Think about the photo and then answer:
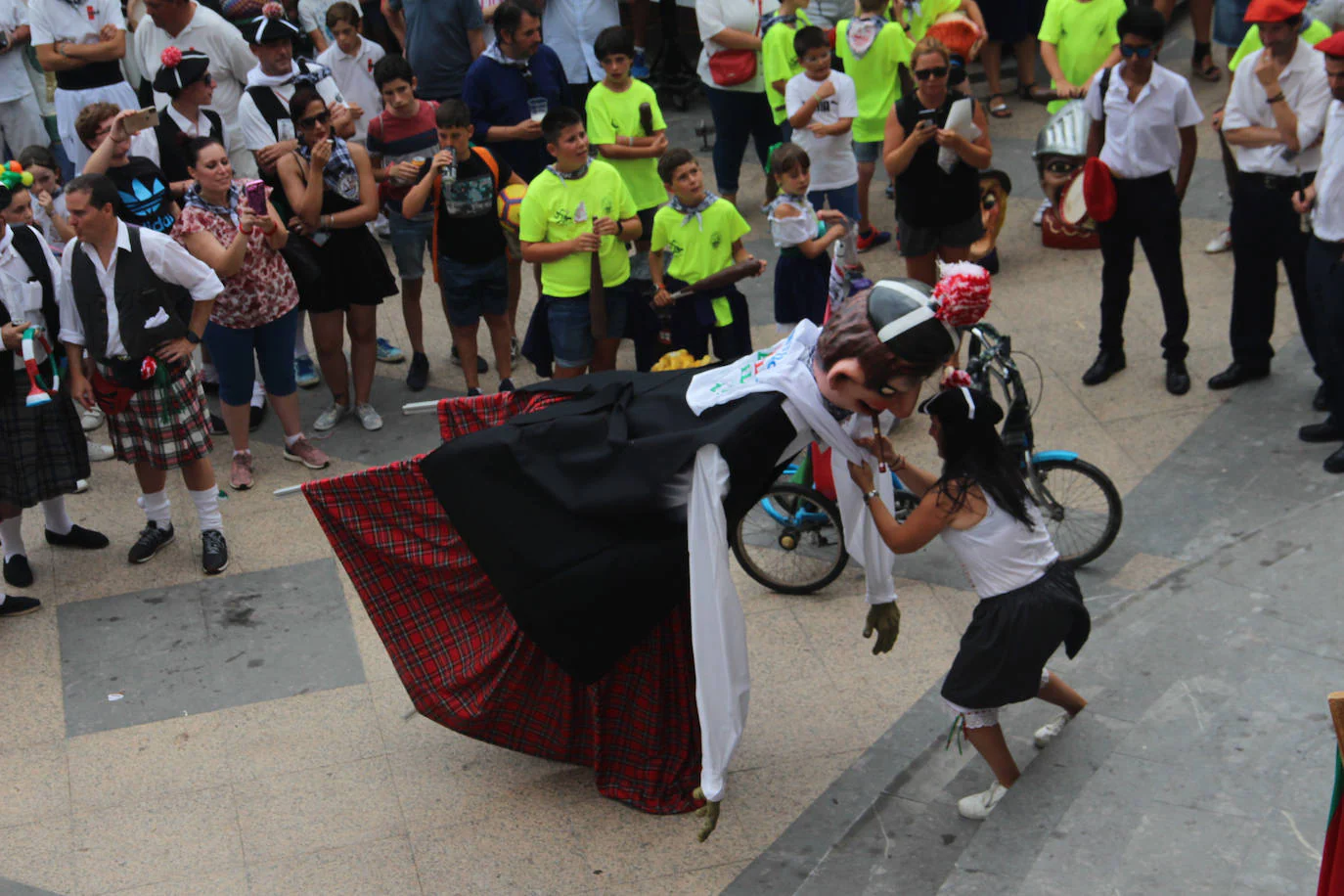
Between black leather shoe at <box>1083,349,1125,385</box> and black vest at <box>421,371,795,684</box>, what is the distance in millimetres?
3506

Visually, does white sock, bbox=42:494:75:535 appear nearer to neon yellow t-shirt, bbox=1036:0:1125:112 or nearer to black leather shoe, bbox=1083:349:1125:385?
black leather shoe, bbox=1083:349:1125:385

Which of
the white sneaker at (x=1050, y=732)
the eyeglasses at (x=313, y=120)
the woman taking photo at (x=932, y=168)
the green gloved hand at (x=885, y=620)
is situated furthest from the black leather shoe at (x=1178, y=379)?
the eyeglasses at (x=313, y=120)

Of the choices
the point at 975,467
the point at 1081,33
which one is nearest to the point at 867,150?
the point at 1081,33

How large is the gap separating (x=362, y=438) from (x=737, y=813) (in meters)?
3.62

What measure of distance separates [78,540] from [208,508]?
28.3 inches

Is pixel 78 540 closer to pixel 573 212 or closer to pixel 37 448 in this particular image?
pixel 37 448

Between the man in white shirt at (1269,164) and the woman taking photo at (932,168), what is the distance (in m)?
1.25

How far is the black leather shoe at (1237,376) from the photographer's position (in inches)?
279

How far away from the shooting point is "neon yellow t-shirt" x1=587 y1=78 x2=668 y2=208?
26.4 feet

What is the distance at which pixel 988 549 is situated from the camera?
416cm

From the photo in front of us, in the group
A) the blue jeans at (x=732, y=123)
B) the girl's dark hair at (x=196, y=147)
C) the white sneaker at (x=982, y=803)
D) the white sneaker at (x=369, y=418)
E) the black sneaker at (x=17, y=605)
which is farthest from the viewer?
the blue jeans at (x=732, y=123)

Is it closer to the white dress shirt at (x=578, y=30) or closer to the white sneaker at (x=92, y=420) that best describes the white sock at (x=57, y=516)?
the white sneaker at (x=92, y=420)

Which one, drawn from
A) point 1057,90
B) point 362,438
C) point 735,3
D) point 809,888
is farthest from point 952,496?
point 735,3

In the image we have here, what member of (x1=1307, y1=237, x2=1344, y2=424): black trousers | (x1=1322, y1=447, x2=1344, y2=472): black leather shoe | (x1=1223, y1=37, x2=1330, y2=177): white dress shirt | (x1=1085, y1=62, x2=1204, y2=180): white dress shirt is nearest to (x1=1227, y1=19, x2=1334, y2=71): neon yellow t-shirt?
(x1=1223, y1=37, x2=1330, y2=177): white dress shirt
